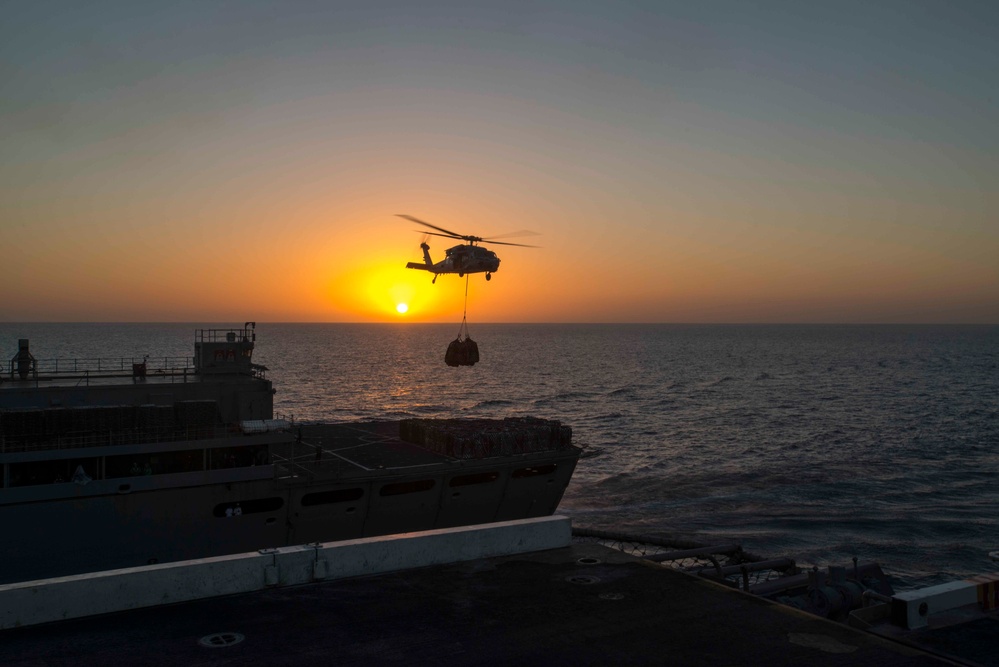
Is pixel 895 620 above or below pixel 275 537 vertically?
above

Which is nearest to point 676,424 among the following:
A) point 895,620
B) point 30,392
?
point 30,392

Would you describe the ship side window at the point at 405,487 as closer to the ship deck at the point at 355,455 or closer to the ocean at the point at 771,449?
the ship deck at the point at 355,455

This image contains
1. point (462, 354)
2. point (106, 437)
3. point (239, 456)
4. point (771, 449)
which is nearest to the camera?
point (106, 437)

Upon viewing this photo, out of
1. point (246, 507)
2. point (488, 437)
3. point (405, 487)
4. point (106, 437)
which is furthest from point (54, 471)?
point (488, 437)

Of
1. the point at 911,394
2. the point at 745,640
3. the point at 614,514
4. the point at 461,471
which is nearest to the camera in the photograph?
the point at 745,640

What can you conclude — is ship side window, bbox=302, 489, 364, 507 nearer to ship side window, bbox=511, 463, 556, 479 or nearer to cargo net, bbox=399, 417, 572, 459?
cargo net, bbox=399, 417, 572, 459

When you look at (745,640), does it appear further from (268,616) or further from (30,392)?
(30,392)

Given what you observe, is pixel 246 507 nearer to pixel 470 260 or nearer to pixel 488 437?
pixel 488 437
